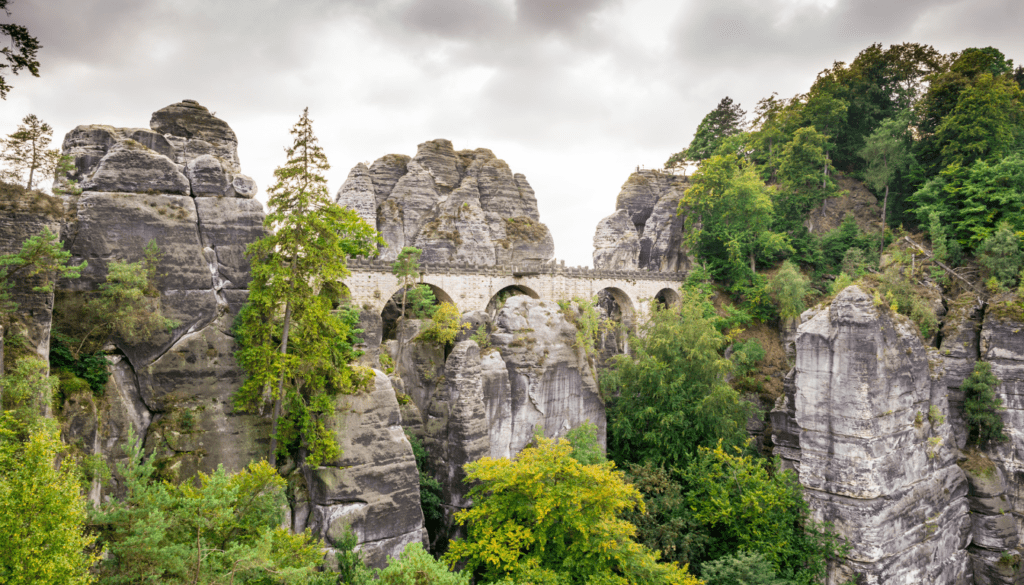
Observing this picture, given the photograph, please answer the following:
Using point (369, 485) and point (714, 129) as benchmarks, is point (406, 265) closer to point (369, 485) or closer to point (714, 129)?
point (369, 485)

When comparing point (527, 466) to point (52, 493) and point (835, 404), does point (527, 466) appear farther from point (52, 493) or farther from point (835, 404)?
point (835, 404)

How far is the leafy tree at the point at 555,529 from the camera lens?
1517cm

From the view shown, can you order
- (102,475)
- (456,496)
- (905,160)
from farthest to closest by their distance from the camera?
1. (905,160)
2. (456,496)
3. (102,475)

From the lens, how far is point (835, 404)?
20203mm

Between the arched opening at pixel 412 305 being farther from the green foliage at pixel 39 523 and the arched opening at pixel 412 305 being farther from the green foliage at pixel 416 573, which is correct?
the green foliage at pixel 39 523

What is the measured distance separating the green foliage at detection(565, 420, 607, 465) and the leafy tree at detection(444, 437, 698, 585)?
264 centimetres

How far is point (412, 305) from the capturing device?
26.9 meters

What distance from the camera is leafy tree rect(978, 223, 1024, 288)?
23033 mm

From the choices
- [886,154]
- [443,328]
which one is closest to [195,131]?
[443,328]

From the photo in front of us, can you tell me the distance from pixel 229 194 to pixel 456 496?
13.0 metres

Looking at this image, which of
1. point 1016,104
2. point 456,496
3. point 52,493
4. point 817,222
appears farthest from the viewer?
point 817,222

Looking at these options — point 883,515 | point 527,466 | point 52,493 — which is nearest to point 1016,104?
point 883,515

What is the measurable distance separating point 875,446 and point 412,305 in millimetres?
21075

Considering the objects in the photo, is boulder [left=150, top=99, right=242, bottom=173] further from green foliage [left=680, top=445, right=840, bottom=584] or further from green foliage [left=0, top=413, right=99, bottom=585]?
green foliage [left=680, top=445, right=840, bottom=584]
